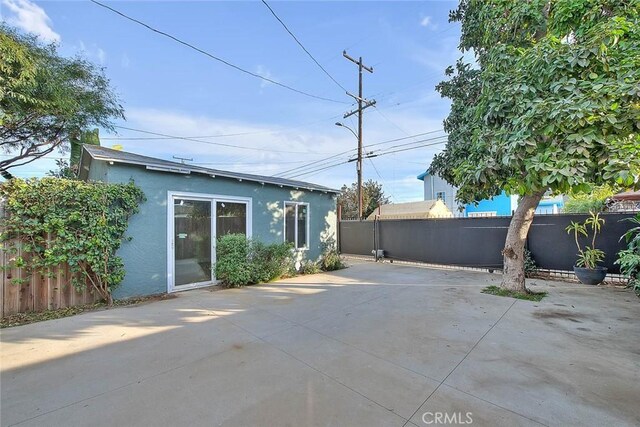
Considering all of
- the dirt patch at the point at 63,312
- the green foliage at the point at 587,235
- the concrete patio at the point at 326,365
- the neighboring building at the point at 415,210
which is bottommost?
the concrete patio at the point at 326,365

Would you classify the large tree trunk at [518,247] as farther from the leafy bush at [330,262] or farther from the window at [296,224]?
the window at [296,224]

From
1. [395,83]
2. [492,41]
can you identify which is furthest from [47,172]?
[492,41]

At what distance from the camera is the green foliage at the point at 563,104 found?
2.46 m

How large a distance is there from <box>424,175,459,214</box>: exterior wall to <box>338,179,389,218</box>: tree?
3.71m

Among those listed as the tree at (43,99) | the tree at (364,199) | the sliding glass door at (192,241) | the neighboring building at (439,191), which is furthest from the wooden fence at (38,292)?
the neighboring building at (439,191)

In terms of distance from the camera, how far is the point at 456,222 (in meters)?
8.75

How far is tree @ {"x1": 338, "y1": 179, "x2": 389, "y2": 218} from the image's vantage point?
2268cm

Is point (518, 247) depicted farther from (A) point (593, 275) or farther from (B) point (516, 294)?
(A) point (593, 275)

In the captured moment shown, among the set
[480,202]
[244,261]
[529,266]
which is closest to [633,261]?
[529,266]

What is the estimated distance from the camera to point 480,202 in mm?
15789

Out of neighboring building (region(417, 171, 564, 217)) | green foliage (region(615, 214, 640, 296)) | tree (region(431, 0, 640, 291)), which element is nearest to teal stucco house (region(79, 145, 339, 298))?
tree (region(431, 0, 640, 291))

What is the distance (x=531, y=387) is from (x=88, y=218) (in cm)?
593

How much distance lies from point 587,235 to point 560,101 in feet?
18.9

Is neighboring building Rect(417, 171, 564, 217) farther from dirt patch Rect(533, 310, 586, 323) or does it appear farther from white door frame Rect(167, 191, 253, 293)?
white door frame Rect(167, 191, 253, 293)
